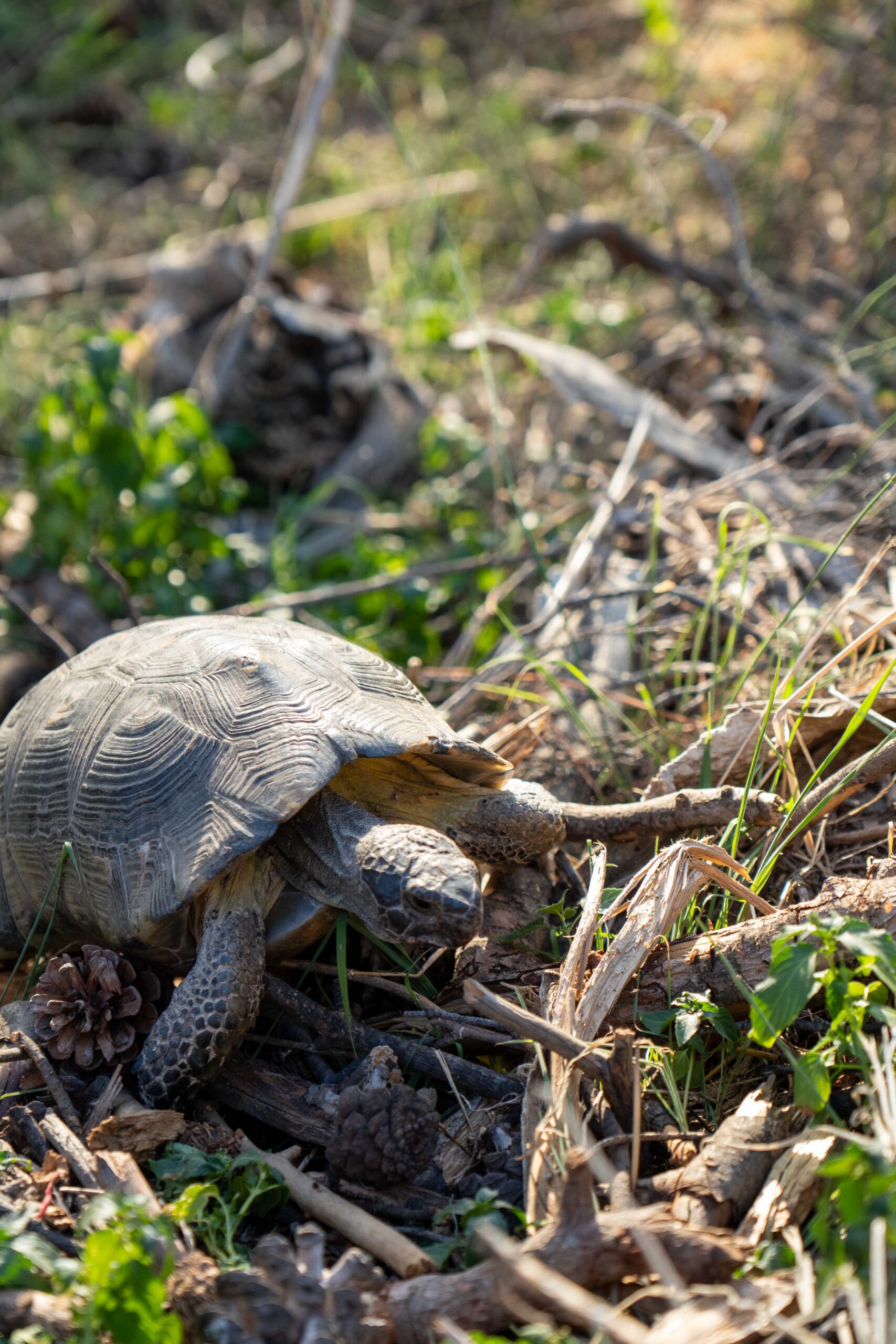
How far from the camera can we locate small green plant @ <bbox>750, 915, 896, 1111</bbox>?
1855mm

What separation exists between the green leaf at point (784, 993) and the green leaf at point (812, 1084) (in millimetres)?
87

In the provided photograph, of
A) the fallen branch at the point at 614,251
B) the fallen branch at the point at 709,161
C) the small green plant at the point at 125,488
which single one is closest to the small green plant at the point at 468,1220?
the small green plant at the point at 125,488

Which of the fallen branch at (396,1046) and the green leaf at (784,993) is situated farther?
the fallen branch at (396,1046)

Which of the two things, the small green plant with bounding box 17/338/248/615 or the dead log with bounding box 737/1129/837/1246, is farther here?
the small green plant with bounding box 17/338/248/615

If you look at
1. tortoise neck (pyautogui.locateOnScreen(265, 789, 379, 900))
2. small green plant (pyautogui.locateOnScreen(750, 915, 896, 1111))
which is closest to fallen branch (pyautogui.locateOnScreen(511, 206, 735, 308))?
tortoise neck (pyautogui.locateOnScreen(265, 789, 379, 900))

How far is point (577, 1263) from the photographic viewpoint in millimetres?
1718

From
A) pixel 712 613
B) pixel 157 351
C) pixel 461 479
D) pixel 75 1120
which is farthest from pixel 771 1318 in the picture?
pixel 157 351

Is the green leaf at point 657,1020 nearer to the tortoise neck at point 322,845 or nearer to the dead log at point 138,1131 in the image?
the tortoise neck at point 322,845

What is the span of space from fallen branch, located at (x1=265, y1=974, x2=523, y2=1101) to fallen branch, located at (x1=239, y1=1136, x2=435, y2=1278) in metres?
0.30

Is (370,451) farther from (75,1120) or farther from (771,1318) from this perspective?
(771,1318)

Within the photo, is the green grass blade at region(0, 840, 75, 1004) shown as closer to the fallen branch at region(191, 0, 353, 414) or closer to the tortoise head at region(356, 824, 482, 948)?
the tortoise head at region(356, 824, 482, 948)

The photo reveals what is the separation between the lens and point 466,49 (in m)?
9.34

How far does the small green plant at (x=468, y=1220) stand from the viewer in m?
1.88

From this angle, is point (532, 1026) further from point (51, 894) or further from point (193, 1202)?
point (51, 894)
